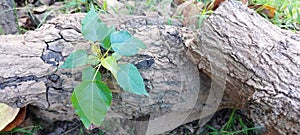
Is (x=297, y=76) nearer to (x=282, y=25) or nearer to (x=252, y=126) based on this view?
(x=252, y=126)

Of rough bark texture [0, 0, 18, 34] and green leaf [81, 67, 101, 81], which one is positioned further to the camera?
rough bark texture [0, 0, 18, 34]

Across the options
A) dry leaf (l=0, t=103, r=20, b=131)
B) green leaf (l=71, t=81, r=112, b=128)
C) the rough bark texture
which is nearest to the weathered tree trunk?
dry leaf (l=0, t=103, r=20, b=131)

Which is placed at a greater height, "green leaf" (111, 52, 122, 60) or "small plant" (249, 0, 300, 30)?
"small plant" (249, 0, 300, 30)

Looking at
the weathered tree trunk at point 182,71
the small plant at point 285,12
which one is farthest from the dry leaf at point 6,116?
the small plant at point 285,12

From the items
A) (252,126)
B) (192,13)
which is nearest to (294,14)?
(192,13)

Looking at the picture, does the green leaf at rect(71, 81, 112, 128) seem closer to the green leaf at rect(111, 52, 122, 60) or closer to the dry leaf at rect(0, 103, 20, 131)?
the green leaf at rect(111, 52, 122, 60)

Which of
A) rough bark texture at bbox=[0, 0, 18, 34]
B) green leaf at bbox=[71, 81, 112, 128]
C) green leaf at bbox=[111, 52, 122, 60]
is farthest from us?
rough bark texture at bbox=[0, 0, 18, 34]

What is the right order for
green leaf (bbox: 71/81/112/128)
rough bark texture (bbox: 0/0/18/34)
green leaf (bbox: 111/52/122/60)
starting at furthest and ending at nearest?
rough bark texture (bbox: 0/0/18/34)
green leaf (bbox: 111/52/122/60)
green leaf (bbox: 71/81/112/128)

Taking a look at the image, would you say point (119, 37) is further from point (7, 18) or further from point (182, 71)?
point (7, 18)
